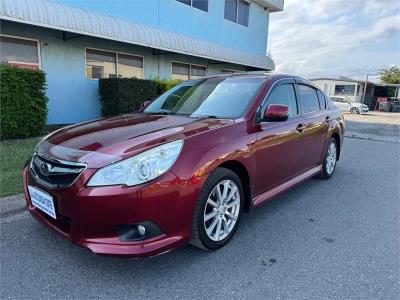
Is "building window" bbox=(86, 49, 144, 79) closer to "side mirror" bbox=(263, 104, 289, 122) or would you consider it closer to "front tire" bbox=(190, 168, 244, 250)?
"side mirror" bbox=(263, 104, 289, 122)

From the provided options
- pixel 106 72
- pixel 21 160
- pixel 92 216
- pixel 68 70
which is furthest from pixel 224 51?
pixel 92 216

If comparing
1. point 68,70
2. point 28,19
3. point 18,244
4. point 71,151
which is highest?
point 28,19

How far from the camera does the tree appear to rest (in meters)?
47.6

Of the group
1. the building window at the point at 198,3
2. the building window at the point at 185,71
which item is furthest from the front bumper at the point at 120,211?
the building window at the point at 198,3

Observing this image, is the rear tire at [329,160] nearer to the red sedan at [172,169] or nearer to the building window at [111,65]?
the red sedan at [172,169]

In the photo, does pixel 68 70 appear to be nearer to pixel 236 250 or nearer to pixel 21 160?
pixel 21 160

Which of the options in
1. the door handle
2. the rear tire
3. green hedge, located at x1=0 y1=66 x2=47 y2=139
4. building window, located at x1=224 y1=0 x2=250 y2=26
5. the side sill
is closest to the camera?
the side sill

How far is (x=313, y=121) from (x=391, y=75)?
53.5m

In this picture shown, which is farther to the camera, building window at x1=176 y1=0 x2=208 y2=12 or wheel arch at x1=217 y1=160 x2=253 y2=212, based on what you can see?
building window at x1=176 y1=0 x2=208 y2=12

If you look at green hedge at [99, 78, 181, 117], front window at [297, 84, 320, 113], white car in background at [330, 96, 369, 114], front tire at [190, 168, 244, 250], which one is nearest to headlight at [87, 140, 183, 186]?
front tire at [190, 168, 244, 250]

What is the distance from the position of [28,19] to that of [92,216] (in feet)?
21.3

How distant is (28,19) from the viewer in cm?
684

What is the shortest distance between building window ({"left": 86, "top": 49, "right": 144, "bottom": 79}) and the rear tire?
7.54 metres

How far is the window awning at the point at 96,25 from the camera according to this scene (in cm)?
679
